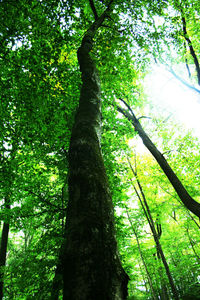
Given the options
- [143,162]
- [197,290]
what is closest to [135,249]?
[197,290]

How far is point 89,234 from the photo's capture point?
3.87 feet

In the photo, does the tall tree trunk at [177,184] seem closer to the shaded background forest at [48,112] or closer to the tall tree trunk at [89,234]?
the shaded background forest at [48,112]

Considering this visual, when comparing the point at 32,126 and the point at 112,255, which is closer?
the point at 112,255

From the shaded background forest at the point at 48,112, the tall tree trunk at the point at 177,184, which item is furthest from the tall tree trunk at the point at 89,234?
the tall tree trunk at the point at 177,184

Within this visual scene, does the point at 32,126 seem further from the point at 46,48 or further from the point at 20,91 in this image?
the point at 46,48

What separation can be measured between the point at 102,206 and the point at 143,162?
14347 millimetres

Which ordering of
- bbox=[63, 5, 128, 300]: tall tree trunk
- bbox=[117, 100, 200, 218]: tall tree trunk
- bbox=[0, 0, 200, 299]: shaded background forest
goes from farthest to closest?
1. bbox=[117, 100, 200, 218]: tall tree trunk
2. bbox=[0, 0, 200, 299]: shaded background forest
3. bbox=[63, 5, 128, 300]: tall tree trunk

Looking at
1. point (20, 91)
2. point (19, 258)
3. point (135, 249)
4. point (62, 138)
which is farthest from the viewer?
point (135, 249)

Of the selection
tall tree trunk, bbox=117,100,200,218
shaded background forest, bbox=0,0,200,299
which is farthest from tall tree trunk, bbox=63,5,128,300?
tall tree trunk, bbox=117,100,200,218

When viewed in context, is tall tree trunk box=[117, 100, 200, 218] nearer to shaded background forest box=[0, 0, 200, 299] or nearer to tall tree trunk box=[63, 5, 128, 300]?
shaded background forest box=[0, 0, 200, 299]

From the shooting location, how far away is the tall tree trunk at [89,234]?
0.95 meters

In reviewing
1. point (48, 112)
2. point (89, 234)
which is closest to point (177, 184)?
point (48, 112)

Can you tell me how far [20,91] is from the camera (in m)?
4.53

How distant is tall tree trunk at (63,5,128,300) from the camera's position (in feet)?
3.12
